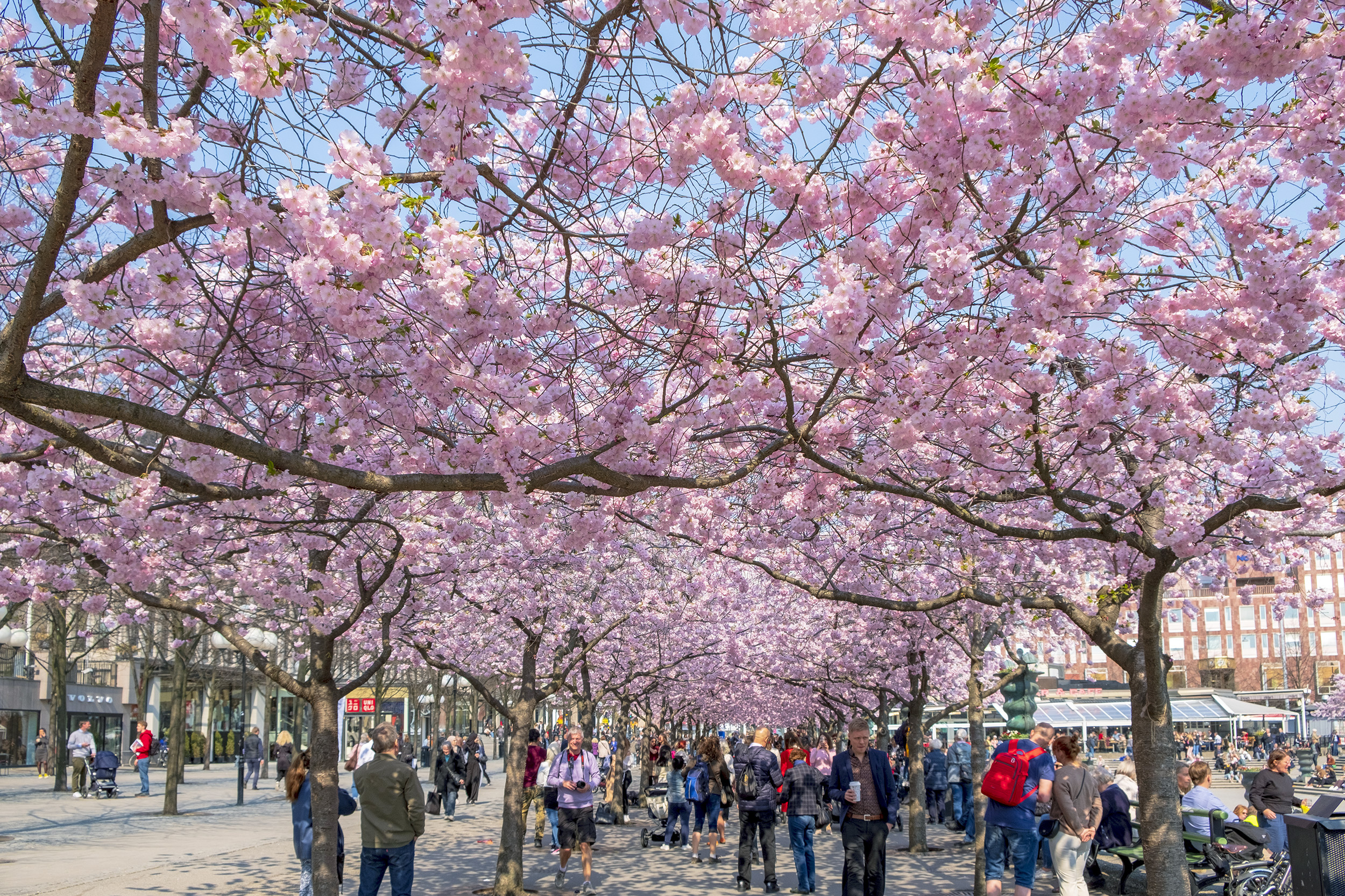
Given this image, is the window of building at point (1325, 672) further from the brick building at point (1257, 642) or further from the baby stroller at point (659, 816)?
the baby stroller at point (659, 816)

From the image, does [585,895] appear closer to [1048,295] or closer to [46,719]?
[1048,295]

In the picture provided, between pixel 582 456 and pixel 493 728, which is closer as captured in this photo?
pixel 582 456

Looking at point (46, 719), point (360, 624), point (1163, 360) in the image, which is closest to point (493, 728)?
point (46, 719)

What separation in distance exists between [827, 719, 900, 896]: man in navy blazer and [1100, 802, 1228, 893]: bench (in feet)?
11.2

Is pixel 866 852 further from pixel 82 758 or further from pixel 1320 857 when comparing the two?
pixel 82 758

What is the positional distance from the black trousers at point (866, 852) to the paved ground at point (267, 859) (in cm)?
289

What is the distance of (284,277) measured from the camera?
614 centimetres

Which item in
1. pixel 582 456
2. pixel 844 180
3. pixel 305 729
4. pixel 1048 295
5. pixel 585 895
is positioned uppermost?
pixel 844 180

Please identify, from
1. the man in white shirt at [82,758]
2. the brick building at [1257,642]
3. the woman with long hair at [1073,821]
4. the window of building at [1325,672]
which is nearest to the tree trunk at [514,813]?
the woman with long hair at [1073,821]

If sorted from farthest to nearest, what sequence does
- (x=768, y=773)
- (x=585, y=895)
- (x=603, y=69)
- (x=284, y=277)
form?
1. (x=768, y=773)
2. (x=585, y=895)
3. (x=284, y=277)
4. (x=603, y=69)

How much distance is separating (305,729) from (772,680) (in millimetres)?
42752

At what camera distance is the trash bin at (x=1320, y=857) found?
26.5 feet

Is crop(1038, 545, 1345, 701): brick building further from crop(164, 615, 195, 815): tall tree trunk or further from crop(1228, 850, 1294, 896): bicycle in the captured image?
crop(1228, 850, 1294, 896): bicycle

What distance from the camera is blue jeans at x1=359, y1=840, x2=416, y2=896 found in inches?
347
